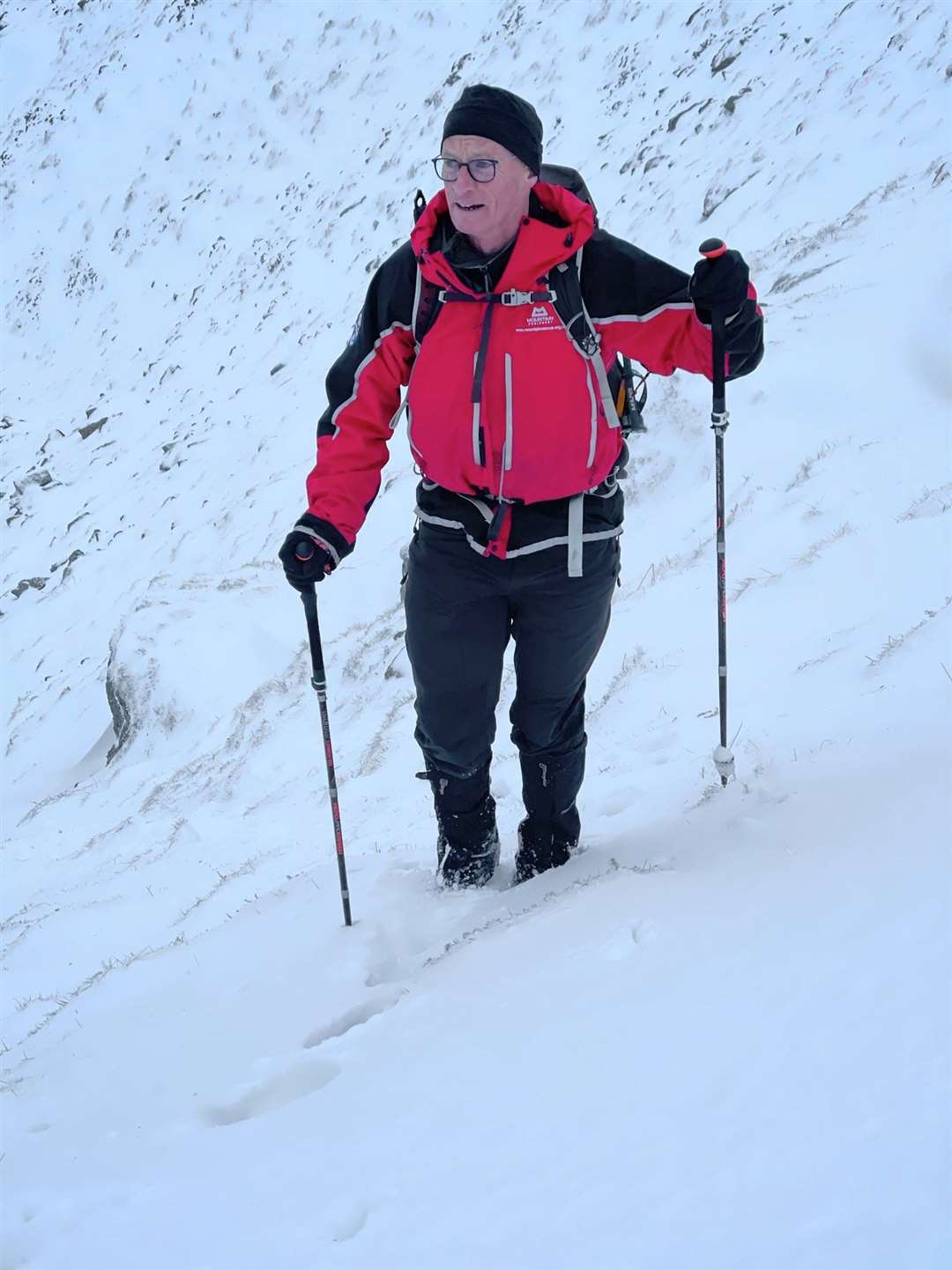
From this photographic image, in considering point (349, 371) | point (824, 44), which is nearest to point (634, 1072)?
point (349, 371)

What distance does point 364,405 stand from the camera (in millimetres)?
4031

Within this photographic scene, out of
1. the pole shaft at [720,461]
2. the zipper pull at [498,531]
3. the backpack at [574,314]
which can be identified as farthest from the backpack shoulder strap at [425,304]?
the pole shaft at [720,461]

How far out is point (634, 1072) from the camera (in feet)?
8.29

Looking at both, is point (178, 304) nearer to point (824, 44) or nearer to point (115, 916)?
point (824, 44)

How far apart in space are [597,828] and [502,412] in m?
2.52

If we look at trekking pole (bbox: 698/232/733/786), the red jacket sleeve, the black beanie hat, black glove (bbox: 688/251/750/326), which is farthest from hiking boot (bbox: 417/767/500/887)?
the black beanie hat

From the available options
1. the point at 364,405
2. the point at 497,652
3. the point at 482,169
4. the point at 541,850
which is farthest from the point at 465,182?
the point at 541,850

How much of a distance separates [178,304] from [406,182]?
26.6ft

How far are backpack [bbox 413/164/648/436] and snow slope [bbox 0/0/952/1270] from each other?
1748mm

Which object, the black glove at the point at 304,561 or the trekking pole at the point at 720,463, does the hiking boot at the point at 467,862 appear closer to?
the trekking pole at the point at 720,463

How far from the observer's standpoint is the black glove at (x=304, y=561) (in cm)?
407

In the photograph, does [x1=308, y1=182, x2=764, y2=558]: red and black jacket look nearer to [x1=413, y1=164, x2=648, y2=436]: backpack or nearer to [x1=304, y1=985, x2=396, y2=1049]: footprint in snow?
Answer: [x1=413, y1=164, x2=648, y2=436]: backpack

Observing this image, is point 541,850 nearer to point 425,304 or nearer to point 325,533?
point 325,533

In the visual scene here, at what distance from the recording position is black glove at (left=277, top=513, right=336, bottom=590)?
4074 millimetres
